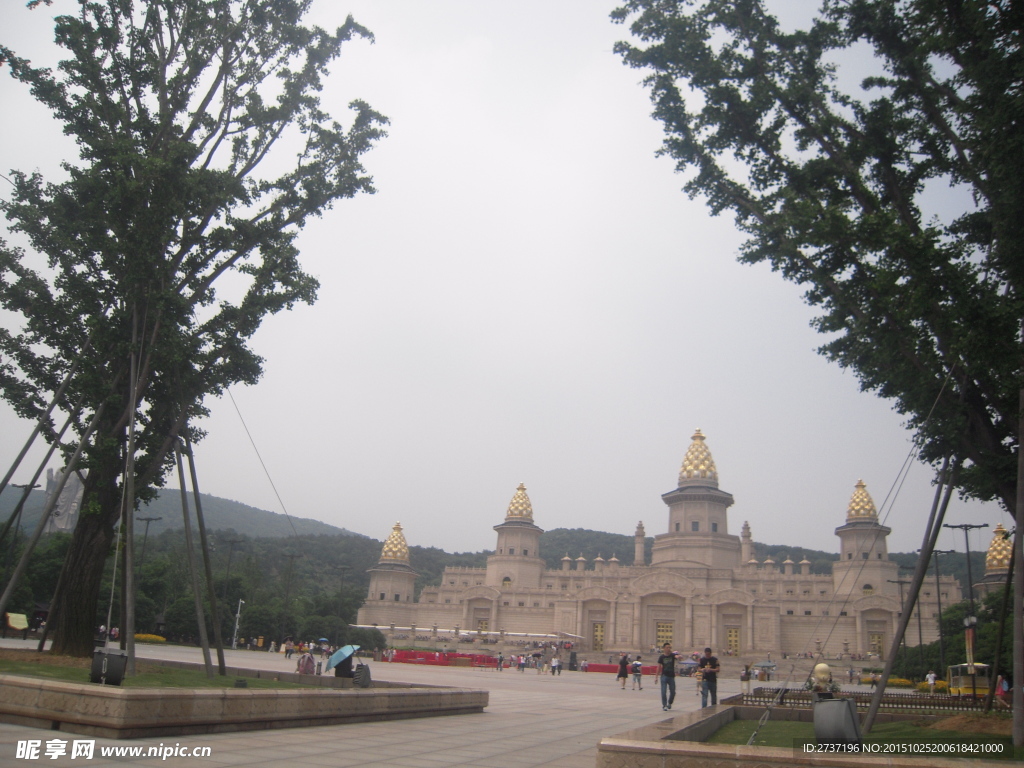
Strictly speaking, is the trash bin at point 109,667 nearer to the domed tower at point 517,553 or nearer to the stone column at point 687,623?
the stone column at point 687,623

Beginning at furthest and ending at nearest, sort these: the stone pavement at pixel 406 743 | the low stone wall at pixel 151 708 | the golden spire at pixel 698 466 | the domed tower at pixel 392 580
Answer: the domed tower at pixel 392 580 < the golden spire at pixel 698 466 < the low stone wall at pixel 151 708 < the stone pavement at pixel 406 743

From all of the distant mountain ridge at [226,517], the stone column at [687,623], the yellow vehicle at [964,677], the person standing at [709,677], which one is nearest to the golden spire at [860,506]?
the stone column at [687,623]

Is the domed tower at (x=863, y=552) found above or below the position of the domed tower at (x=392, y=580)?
above

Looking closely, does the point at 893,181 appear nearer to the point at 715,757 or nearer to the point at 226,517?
the point at 715,757

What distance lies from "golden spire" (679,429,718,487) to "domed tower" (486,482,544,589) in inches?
554

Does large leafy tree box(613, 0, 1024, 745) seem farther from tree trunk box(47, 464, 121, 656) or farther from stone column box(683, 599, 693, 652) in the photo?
stone column box(683, 599, 693, 652)

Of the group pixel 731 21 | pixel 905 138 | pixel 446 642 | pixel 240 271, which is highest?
pixel 731 21

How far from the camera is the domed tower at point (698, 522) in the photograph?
63656 mm

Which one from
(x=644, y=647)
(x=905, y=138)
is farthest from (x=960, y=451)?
(x=644, y=647)

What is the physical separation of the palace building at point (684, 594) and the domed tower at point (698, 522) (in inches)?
3.6

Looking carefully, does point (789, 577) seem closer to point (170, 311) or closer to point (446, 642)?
point (446, 642)

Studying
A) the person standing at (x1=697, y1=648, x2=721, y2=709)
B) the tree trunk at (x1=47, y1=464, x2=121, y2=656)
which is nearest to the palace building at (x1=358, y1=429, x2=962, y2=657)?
the person standing at (x1=697, y1=648, x2=721, y2=709)

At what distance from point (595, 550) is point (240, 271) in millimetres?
118458

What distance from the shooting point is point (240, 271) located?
1766cm
